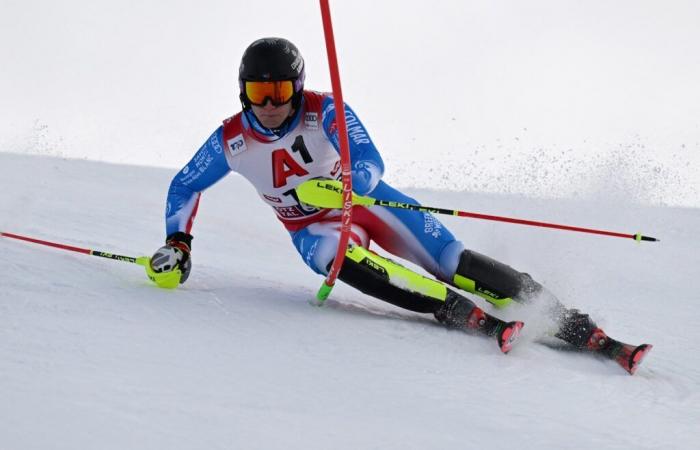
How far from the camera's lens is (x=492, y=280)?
3.39m

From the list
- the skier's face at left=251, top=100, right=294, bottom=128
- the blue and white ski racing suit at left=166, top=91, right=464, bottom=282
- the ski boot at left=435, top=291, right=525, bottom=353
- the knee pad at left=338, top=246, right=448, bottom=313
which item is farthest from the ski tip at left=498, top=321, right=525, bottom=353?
the skier's face at left=251, top=100, right=294, bottom=128

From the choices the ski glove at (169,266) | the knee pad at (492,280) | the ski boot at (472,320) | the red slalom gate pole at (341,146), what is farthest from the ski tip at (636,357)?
the ski glove at (169,266)

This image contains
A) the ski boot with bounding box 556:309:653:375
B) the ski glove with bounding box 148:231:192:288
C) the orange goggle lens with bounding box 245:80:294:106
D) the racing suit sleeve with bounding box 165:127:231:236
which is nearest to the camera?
the ski boot with bounding box 556:309:653:375

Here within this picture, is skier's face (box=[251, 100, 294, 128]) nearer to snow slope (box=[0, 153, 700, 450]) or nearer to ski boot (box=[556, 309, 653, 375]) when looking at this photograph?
snow slope (box=[0, 153, 700, 450])

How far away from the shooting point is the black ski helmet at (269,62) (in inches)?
124

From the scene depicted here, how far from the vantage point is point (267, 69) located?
10.3 feet

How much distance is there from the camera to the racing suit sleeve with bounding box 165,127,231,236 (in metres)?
3.56

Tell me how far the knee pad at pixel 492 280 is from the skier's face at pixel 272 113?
95 cm

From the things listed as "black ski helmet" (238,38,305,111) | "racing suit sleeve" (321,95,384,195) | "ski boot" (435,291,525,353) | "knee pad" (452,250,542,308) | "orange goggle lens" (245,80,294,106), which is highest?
"black ski helmet" (238,38,305,111)

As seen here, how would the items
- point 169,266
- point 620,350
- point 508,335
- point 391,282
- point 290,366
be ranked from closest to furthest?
point 290,366 → point 508,335 → point 620,350 → point 391,282 → point 169,266

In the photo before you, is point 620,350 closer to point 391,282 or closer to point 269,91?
point 391,282

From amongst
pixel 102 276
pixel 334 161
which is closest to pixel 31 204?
pixel 102 276

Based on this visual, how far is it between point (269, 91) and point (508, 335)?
1.32m

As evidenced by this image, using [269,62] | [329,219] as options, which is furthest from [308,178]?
[269,62]
